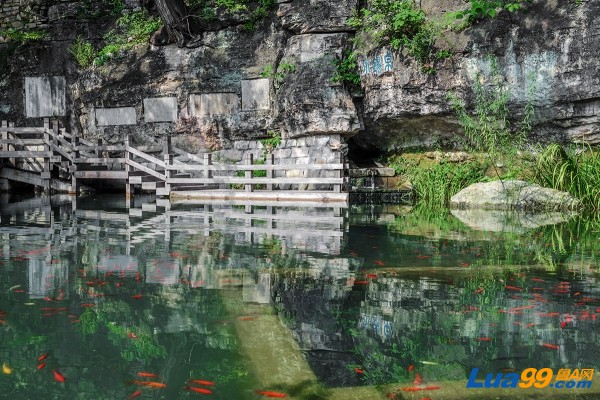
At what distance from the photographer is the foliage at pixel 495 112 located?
50.2 feet

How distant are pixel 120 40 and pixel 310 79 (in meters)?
8.06

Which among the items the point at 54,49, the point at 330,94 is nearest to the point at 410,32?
the point at 330,94

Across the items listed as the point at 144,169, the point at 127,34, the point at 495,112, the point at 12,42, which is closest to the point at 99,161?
the point at 144,169

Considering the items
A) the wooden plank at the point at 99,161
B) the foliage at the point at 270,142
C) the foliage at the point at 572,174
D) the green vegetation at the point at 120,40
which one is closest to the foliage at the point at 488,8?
the foliage at the point at 572,174

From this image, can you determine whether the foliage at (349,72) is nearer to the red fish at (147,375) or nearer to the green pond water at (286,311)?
the green pond water at (286,311)

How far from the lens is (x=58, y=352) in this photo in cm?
346

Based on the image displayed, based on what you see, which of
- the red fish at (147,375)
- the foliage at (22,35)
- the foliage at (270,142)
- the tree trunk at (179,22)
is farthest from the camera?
the foliage at (22,35)

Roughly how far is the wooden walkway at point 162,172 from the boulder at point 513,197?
10.6ft

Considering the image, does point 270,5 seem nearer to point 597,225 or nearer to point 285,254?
point 597,225

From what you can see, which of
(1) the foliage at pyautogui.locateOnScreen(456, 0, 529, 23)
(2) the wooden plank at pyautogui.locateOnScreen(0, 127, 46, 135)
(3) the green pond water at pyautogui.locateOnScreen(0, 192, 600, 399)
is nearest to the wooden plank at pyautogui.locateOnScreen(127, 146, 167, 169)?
(2) the wooden plank at pyautogui.locateOnScreen(0, 127, 46, 135)

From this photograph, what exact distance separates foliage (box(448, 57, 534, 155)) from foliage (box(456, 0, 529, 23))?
117cm

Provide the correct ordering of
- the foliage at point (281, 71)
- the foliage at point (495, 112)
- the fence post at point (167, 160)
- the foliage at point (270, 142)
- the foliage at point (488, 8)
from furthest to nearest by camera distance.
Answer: the foliage at point (270, 142), the foliage at point (281, 71), the fence post at point (167, 160), the foliage at point (495, 112), the foliage at point (488, 8)

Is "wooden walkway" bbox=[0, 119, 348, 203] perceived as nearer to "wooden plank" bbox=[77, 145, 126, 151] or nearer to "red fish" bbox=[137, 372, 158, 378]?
"wooden plank" bbox=[77, 145, 126, 151]

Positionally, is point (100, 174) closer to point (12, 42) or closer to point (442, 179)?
point (12, 42)
